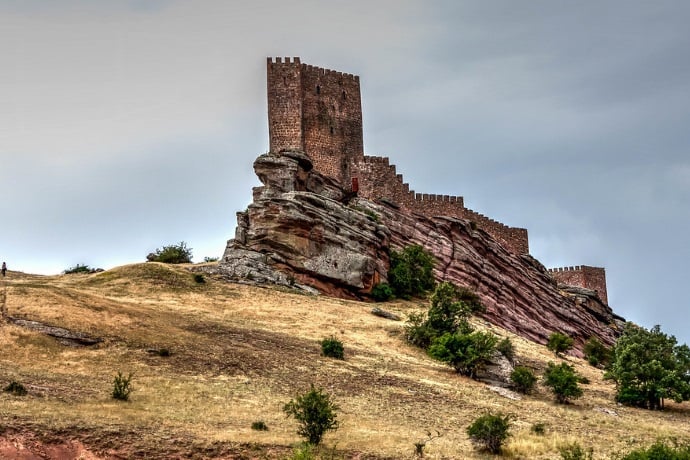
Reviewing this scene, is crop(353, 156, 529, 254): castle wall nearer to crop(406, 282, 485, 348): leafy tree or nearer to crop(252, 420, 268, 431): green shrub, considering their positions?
crop(406, 282, 485, 348): leafy tree

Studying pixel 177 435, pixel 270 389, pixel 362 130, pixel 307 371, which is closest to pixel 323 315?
pixel 307 371

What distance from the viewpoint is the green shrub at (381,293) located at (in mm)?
56500

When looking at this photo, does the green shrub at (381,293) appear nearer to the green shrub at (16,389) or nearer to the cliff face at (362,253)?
the cliff face at (362,253)

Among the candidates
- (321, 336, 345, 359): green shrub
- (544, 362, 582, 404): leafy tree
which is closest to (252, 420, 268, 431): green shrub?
(321, 336, 345, 359): green shrub

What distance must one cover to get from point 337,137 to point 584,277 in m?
25.9

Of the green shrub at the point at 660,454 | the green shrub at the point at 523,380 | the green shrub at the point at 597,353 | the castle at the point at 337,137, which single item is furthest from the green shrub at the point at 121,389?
the castle at the point at 337,137

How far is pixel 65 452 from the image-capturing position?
21.6m

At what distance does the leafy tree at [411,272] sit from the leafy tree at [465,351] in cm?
1793

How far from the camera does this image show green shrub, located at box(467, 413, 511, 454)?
2595 cm

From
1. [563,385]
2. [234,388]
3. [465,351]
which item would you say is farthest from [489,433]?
[465,351]

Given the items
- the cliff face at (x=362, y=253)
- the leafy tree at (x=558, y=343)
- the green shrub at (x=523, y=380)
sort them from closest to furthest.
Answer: the green shrub at (x=523, y=380)
the leafy tree at (x=558, y=343)
the cliff face at (x=362, y=253)

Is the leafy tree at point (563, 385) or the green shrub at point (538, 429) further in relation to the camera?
the leafy tree at point (563, 385)

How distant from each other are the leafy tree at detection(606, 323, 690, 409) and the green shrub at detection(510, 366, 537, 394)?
4.02 meters

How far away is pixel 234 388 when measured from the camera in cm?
3006
